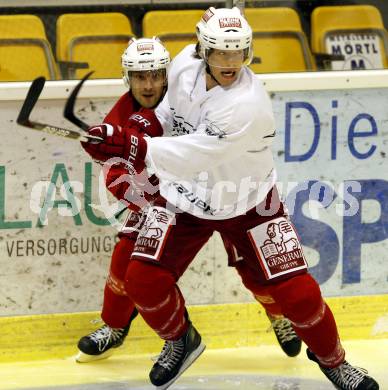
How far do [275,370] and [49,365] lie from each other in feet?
2.71

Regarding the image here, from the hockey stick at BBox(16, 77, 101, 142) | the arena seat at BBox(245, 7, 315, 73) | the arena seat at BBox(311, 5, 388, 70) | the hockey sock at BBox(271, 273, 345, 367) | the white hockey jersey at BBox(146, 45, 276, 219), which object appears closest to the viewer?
the hockey stick at BBox(16, 77, 101, 142)

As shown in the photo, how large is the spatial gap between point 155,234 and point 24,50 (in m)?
0.95

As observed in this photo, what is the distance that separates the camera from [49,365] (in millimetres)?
4285

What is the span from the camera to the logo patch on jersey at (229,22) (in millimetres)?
3668

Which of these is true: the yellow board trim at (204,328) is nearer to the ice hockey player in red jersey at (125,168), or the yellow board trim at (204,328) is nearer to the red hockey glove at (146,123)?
the ice hockey player in red jersey at (125,168)

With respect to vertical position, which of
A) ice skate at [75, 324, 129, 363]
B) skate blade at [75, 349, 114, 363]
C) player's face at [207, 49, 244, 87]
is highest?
player's face at [207, 49, 244, 87]

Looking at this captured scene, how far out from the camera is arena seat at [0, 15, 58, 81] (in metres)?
4.29

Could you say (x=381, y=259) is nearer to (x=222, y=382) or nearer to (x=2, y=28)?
(x=222, y=382)

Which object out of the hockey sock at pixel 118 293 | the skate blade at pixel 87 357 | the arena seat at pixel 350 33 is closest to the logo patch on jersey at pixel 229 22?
the hockey sock at pixel 118 293

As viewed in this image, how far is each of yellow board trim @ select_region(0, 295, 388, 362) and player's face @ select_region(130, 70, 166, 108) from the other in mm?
885

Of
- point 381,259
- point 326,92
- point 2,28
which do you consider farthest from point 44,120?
point 381,259

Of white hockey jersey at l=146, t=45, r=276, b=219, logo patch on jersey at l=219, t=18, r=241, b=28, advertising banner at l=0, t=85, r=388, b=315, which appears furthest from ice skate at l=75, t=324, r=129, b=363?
logo patch on jersey at l=219, t=18, r=241, b=28

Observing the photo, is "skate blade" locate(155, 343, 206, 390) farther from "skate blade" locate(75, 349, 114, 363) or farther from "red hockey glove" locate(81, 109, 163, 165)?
"red hockey glove" locate(81, 109, 163, 165)

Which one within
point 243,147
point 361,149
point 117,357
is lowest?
point 117,357
